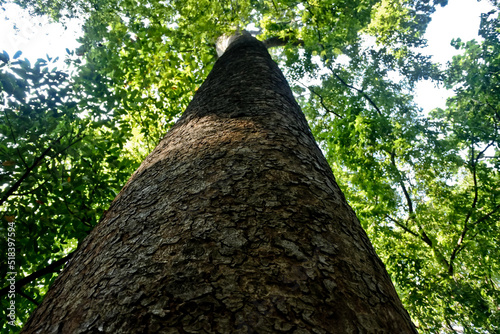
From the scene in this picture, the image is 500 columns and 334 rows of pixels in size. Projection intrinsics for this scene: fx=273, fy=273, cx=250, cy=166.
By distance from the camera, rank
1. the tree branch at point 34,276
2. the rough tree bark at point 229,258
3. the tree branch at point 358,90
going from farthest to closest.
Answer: the tree branch at point 358,90 < the tree branch at point 34,276 < the rough tree bark at point 229,258

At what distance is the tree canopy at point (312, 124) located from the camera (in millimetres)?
2582

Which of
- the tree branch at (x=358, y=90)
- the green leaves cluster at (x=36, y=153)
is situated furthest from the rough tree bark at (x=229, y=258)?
the tree branch at (x=358, y=90)

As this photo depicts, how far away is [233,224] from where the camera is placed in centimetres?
92

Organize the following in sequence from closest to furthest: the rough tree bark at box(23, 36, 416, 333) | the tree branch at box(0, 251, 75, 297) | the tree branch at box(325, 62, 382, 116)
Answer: the rough tree bark at box(23, 36, 416, 333) < the tree branch at box(0, 251, 75, 297) < the tree branch at box(325, 62, 382, 116)

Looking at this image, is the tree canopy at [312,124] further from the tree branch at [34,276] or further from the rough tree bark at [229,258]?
the rough tree bark at [229,258]

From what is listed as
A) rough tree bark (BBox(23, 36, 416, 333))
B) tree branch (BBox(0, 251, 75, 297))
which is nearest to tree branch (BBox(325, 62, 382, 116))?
rough tree bark (BBox(23, 36, 416, 333))

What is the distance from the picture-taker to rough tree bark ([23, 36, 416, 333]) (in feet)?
2.21

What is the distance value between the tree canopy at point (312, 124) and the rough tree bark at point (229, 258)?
1829 millimetres

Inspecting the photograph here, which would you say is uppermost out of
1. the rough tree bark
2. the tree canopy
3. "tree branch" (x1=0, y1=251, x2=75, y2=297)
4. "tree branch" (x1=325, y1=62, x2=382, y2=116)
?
"tree branch" (x1=325, y1=62, x2=382, y2=116)

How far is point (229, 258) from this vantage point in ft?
2.63

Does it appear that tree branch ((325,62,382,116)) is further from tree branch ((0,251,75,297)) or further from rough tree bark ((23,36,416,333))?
tree branch ((0,251,75,297))

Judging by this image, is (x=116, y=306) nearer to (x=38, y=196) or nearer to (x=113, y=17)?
(x=38, y=196)

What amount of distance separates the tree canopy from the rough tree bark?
1.83 metres

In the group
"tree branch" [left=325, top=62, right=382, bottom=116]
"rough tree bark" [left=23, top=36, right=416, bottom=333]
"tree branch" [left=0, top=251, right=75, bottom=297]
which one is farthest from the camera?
"tree branch" [left=325, top=62, right=382, bottom=116]
